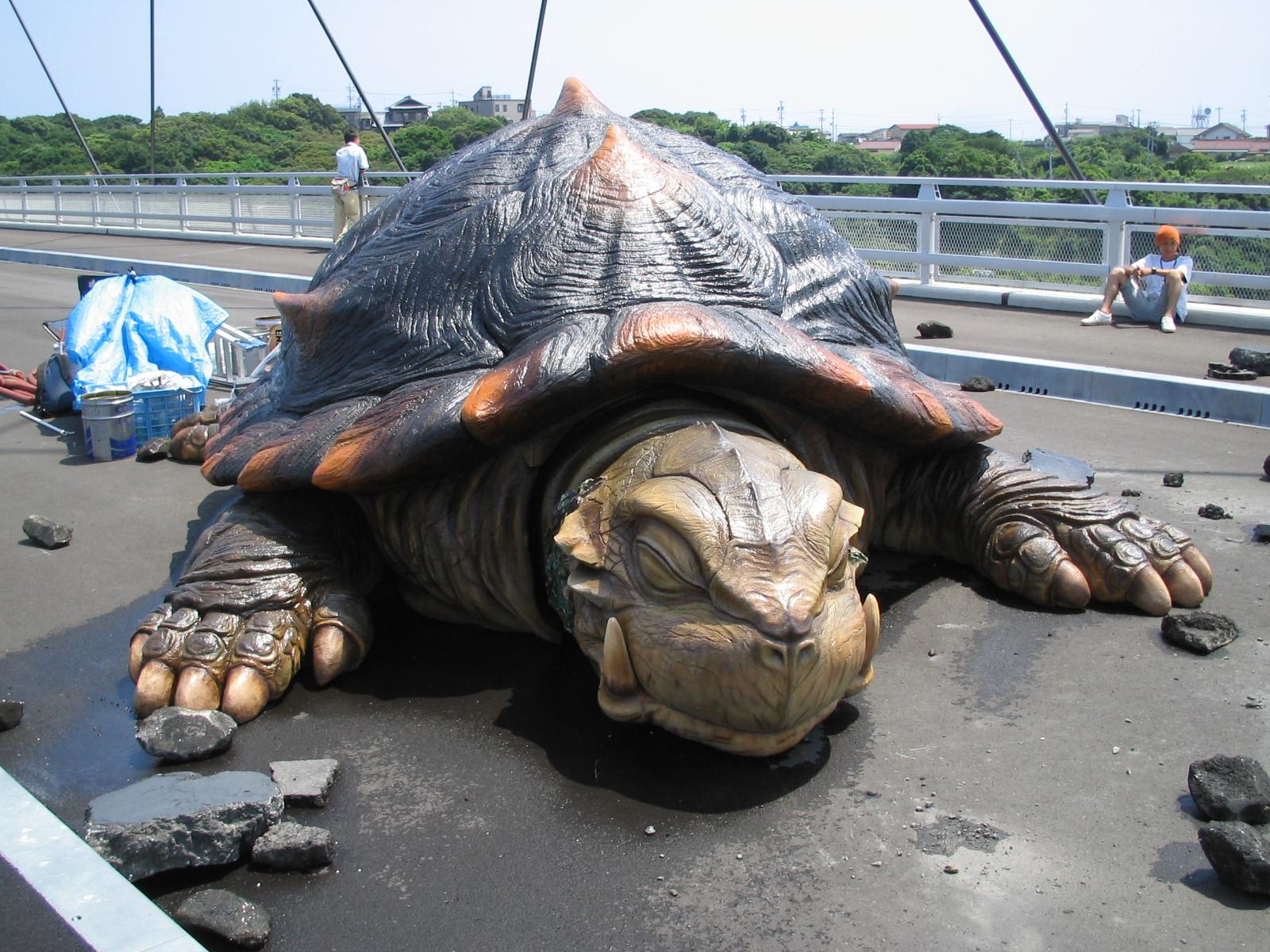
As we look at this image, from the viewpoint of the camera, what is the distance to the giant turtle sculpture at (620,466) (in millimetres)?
2580

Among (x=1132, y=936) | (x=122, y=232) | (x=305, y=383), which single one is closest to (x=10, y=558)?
(x=305, y=383)

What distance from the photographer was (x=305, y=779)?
273cm

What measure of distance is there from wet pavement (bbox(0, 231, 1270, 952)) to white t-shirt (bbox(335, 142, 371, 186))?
13901 mm

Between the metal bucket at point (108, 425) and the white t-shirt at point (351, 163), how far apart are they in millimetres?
11768

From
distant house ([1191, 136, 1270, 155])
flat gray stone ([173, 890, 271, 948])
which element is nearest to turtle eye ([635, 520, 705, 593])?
flat gray stone ([173, 890, 271, 948])

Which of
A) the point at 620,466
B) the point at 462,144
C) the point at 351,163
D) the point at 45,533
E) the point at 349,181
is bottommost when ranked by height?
the point at 45,533

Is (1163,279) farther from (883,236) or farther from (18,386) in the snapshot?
(18,386)

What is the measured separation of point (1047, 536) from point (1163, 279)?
7606mm

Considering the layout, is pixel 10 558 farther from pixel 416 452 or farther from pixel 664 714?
pixel 664 714

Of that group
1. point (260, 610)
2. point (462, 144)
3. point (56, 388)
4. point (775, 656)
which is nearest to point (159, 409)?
point (56, 388)

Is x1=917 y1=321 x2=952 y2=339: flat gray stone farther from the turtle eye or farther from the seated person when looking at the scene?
the turtle eye

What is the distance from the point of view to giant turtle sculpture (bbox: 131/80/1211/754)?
8.46 ft

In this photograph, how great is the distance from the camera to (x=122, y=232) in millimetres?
24422

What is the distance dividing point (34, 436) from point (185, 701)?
14.2 feet
